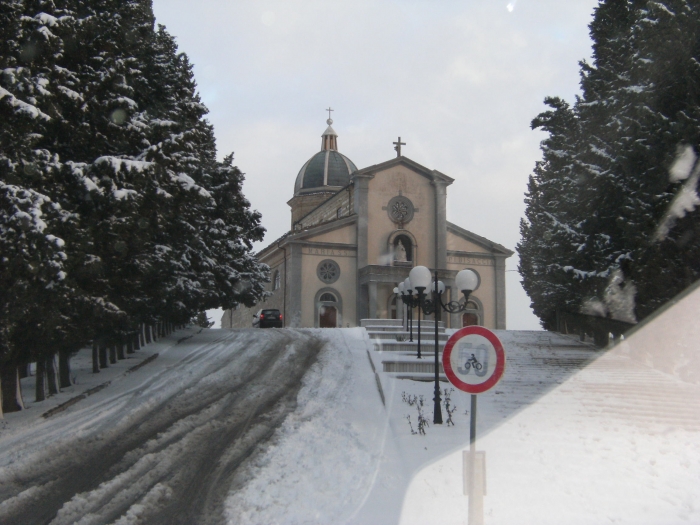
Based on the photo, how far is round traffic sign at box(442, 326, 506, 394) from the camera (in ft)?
23.5

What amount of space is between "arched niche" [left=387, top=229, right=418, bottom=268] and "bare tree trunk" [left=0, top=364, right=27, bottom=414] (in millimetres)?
30584

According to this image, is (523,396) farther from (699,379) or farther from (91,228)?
(91,228)

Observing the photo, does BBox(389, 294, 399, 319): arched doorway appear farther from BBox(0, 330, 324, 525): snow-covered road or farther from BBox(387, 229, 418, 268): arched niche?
BBox(0, 330, 324, 525): snow-covered road

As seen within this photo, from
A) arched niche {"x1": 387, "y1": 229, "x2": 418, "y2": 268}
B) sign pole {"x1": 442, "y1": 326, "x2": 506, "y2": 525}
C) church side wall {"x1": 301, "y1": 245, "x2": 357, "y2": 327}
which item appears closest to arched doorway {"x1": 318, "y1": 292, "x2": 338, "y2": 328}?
church side wall {"x1": 301, "y1": 245, "x2": 357, "y2": 327}

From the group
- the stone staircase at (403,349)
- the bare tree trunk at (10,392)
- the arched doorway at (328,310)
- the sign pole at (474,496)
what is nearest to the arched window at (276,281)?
the arched doorway at (328,310)

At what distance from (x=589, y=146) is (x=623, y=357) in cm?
Result: 842

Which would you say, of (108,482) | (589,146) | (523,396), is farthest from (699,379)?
(108,482)

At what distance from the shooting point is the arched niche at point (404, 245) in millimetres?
43906

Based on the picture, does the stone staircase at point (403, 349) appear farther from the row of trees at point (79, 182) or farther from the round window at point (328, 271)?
the round window at point (328, 271)

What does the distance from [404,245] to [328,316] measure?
7.02 metres

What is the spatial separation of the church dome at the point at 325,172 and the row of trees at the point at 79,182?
143 feet

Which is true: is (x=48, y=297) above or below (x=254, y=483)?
above

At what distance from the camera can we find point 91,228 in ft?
48.4

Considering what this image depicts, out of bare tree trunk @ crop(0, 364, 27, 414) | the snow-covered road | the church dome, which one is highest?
the church dome
